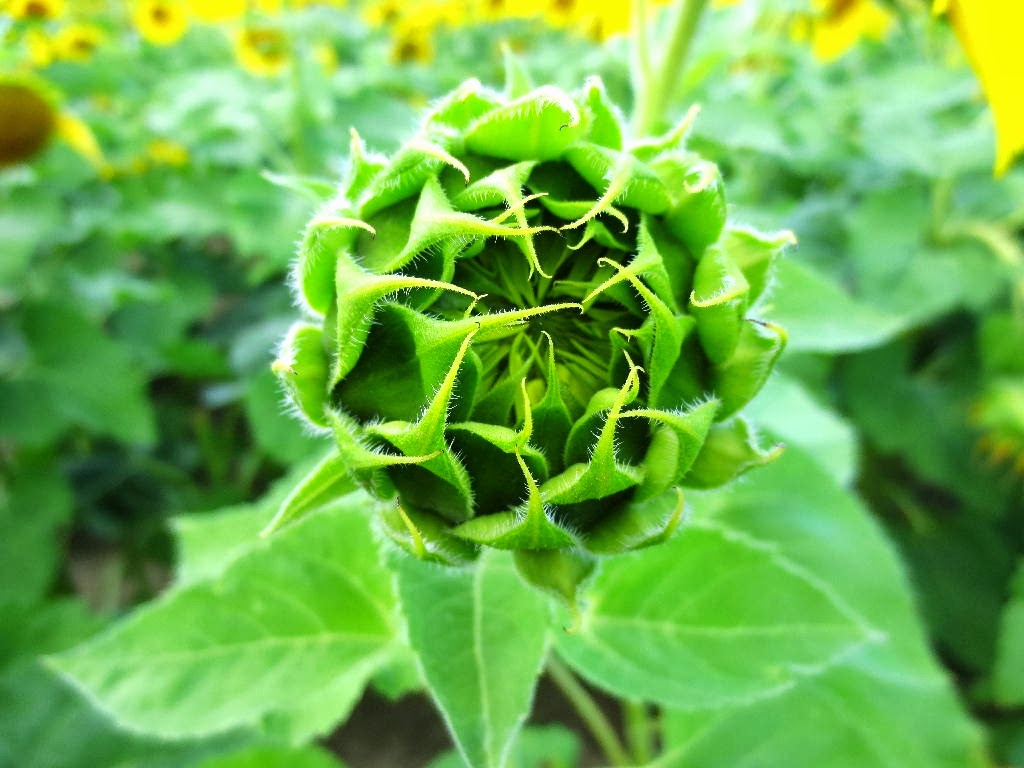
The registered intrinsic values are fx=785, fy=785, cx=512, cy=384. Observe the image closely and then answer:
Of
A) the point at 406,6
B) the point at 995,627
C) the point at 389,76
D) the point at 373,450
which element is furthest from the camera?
the point at 406,6

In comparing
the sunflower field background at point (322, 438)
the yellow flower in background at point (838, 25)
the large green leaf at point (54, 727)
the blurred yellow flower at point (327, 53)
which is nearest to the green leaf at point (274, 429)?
the sunflower field background at point (322, 438)

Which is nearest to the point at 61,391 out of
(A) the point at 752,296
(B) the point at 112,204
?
(B) the point at 112,204

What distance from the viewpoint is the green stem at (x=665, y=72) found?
2.22ft

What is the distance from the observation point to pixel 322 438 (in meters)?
0.76

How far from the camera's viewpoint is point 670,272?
0.44 m

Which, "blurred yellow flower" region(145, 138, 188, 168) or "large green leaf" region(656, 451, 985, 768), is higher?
"large green leaf" region(656, 451, 985, 768)

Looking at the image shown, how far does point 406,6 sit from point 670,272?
7.25 ft

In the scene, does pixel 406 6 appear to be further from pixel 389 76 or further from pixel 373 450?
pixel 373 450

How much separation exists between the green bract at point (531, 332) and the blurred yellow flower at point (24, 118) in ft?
3.48

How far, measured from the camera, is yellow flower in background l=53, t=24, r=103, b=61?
1.57 meters

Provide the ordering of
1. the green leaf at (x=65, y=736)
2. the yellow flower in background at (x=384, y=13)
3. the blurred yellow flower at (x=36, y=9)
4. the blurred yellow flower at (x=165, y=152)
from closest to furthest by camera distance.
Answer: the blurred yellow flower at (x=36, y=9), the green leaf at (x=65, y=736), the blurred yellow flower at (x=165, y=152), the yellow flower in background at (x=384, y=13)

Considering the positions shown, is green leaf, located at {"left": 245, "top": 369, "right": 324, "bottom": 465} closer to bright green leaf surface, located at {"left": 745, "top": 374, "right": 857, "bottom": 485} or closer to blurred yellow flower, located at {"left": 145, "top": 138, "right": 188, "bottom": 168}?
bright green leaf surface, located at {"left": 745, "top": 374, "right": 857, "bottom": 485}

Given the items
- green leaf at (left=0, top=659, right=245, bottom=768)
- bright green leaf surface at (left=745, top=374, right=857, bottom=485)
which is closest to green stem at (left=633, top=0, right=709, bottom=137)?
bright green leaf surface at (left=745, top=374, right=857, bottom=485)

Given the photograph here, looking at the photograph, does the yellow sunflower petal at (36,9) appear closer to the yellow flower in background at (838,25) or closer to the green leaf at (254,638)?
the green leaf at (254,638)
